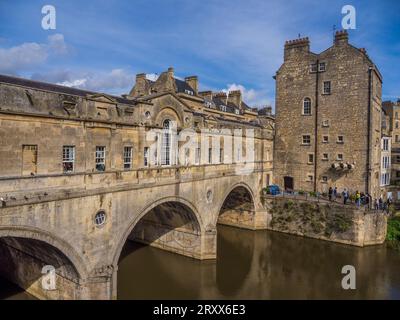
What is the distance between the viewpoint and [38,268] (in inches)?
577

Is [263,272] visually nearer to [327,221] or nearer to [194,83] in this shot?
[327,221]

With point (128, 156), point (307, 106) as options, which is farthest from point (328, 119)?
point (128, 156)

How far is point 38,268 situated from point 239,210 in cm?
1859

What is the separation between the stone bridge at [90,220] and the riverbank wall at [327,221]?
342 inches

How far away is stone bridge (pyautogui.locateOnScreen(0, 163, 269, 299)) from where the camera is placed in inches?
429

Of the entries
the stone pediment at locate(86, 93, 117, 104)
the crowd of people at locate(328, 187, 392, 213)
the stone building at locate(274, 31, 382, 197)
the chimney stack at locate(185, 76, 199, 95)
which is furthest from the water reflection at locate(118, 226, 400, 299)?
the chimney stack at locate(185, 76, 199, 95)

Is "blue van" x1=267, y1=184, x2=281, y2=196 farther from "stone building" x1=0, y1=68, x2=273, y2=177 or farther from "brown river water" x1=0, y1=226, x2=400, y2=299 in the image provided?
"stone building" x1=0, y1=68, x2=273, y2=177

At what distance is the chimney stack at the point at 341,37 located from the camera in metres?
27.3

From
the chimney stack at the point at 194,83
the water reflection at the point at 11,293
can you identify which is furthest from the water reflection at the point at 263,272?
the chimney stack at the point at 194,83

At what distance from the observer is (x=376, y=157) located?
95.2 ft

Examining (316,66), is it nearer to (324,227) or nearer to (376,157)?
(376,157)

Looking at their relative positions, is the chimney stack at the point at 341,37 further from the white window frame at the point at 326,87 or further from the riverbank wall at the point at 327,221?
the riverbank wall at the point at 327,221
